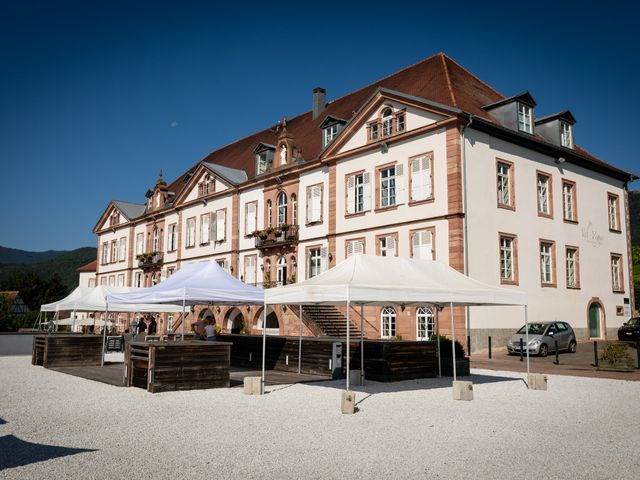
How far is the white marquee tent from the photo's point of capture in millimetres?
11156

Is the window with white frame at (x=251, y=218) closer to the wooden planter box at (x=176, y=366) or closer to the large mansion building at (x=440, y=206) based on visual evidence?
the large mansion building at (x=440, y=206)

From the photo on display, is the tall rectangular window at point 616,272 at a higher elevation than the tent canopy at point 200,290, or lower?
higher

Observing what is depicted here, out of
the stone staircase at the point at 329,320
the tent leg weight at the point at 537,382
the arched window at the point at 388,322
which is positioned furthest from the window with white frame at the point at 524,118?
the tent leg weight at the point at 537,382

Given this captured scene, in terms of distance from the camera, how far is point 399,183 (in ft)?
86.4

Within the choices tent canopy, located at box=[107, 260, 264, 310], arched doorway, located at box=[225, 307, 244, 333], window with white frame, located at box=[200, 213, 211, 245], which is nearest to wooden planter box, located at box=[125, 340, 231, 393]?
tent canopy, located at box=[107, 260, 264, 310]

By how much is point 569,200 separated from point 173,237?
26540 millimetres

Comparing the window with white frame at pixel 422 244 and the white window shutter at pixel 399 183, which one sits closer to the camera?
the window with white frame at pixel 422 244

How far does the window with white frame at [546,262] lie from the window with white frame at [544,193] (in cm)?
153

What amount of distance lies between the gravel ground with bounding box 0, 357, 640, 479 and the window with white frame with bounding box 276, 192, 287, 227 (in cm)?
2135

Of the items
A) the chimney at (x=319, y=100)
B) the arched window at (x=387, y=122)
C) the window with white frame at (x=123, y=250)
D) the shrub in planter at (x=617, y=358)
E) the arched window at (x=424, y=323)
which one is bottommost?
the shrub in planter at (x=617, y=358)

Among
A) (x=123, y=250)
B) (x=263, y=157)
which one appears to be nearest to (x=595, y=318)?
(x=263, y=157)

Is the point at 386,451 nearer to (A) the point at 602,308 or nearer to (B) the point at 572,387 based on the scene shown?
(B) the point at 572,387

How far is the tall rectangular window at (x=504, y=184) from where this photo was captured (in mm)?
25938

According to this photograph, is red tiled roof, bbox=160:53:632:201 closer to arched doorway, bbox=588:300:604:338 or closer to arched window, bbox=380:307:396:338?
arched doorway, bbox=588:300:604:338
